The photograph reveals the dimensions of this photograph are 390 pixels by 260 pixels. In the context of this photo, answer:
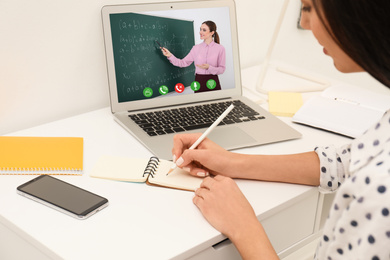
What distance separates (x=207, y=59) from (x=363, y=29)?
697 millimetres

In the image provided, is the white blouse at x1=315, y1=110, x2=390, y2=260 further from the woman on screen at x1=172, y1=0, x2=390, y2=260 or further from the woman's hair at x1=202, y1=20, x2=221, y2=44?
the woman's hair at x1=202, y1=20, x2=221, y2=44

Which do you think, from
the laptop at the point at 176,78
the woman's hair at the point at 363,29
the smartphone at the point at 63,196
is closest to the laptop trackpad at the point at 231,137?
the laptop at the point at 176,78

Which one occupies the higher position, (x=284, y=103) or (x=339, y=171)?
(x=284, y=103)

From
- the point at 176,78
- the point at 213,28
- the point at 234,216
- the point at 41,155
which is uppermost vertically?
the point at 213,28

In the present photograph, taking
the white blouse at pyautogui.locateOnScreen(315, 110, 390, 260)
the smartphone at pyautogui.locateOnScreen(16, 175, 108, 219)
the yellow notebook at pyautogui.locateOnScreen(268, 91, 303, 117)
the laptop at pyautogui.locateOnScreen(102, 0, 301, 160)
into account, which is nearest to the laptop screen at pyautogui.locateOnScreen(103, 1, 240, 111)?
the laptop at pyautogui.locateOnScreen(102, 0, 301, 160)

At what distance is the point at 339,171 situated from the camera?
0.92 m

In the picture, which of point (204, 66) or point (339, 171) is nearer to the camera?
point (339, 171)

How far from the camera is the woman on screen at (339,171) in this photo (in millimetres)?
566

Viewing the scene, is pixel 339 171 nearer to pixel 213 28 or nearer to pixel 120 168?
pixel 120 168

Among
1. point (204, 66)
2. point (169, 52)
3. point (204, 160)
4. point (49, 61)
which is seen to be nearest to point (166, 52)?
point (169, 52)

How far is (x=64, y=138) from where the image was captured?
1.05m

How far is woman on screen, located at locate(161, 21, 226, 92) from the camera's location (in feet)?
4.03

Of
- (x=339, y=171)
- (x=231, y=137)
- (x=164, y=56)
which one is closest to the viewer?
(x=339, y=171)

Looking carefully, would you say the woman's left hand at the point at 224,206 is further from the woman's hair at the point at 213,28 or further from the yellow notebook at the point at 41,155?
the woman's hair at the point at 213,28
